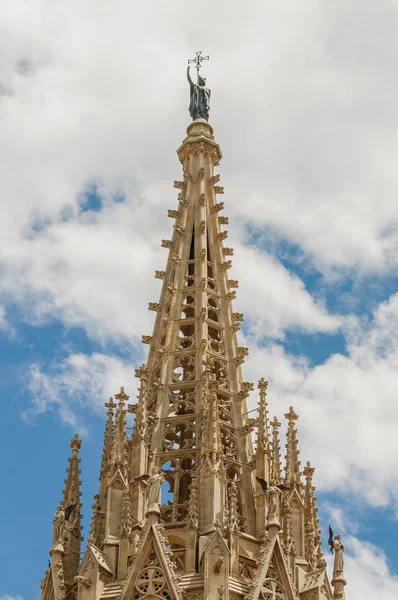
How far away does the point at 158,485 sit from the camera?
51.5 meters

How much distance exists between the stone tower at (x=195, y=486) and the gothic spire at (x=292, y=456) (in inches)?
2.1

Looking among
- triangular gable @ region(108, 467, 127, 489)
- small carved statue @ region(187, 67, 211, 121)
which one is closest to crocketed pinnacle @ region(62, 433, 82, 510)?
triangular gable @ region(108, 467, 127, 489)

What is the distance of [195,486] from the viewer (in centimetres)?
5175

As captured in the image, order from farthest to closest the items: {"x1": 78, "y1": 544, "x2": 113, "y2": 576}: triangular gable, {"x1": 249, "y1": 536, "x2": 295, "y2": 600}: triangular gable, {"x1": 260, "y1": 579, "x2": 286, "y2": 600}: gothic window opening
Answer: {"x1": 78, "y1": 544, "x2": 113, "y2": 576}: triangular gable
{"x1": 249, "y1": 536, "x2": 295, "y2": 600}: triangular gable
{"x1": 260, "y1": 579, "x2": 286, "y2": 600}: gothic window opening

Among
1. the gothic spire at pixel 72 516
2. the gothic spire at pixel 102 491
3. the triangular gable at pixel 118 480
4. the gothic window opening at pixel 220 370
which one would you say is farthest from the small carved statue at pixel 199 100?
the triangular gable at pixel 118 480

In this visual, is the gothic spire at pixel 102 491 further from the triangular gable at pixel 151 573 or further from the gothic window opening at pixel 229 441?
the gothic window opening at pixel 229 441

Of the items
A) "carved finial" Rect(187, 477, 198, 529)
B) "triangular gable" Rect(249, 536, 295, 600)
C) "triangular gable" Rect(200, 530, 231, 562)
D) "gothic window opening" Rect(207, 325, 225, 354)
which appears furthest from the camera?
"gothic window opening" Rect(207, 325, 225, 354)

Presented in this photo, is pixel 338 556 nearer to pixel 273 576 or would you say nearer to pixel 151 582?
pixel 273 576

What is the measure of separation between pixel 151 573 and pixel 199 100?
2813cm

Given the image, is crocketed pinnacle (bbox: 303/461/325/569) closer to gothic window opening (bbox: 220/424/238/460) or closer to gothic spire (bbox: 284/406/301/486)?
gothic spire (bbox: 284/406/301/486)

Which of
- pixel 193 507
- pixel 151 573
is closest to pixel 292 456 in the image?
pixel 193 507

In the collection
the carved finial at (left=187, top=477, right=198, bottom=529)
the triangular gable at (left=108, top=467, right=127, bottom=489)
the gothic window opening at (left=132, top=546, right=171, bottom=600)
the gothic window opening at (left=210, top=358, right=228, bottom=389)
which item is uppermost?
the gothic window opening at (left=210, top=358, right=228, bottom=389)

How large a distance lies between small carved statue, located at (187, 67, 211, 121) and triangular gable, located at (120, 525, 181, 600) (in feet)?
85.1

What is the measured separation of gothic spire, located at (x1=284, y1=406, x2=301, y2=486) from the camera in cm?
5675
